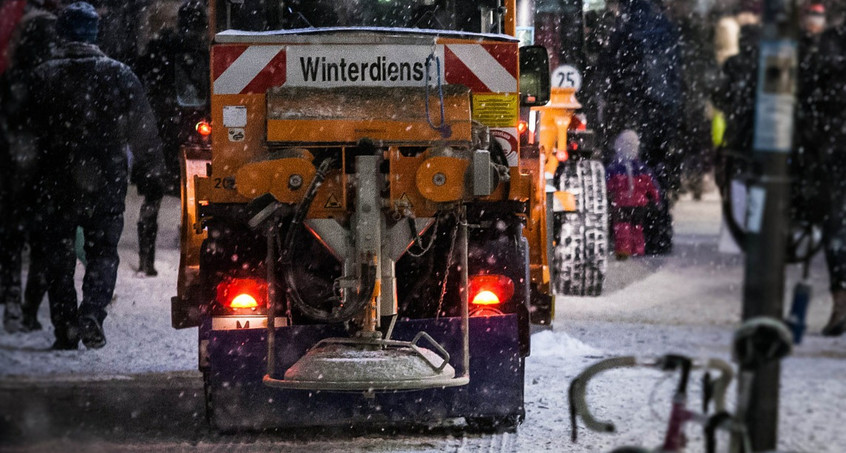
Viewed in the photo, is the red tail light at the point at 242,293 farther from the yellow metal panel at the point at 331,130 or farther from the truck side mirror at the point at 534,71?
the truck side mirror at the point at 534,71

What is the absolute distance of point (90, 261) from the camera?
8.45 meters

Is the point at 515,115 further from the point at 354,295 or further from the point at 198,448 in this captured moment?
the point at 198,448

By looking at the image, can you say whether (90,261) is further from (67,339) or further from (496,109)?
(496,109)

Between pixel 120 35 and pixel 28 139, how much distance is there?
19.2 ft

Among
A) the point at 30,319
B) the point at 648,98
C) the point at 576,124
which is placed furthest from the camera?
the point at 648,98

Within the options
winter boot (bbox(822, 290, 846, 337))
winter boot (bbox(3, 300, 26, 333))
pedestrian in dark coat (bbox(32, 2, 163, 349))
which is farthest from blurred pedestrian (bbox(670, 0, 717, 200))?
winter boot (bbox(3, 300, 26, 333))

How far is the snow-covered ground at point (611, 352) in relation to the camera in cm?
546

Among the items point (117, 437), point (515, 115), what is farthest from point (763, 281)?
point (117, 437)

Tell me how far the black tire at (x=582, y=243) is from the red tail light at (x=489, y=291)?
485 centimetres

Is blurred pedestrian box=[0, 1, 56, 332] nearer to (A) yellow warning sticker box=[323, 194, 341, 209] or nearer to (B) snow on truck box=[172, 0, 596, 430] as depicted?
(B) snow on truck box=[172, 0, 596, 430]

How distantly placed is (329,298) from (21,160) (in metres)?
3.57

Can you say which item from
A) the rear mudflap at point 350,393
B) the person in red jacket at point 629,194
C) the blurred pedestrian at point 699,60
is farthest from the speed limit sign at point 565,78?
the rear mudflap at point 350,393

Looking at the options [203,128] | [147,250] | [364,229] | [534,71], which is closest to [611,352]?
[534,71]

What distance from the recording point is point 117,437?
6.02 metres
